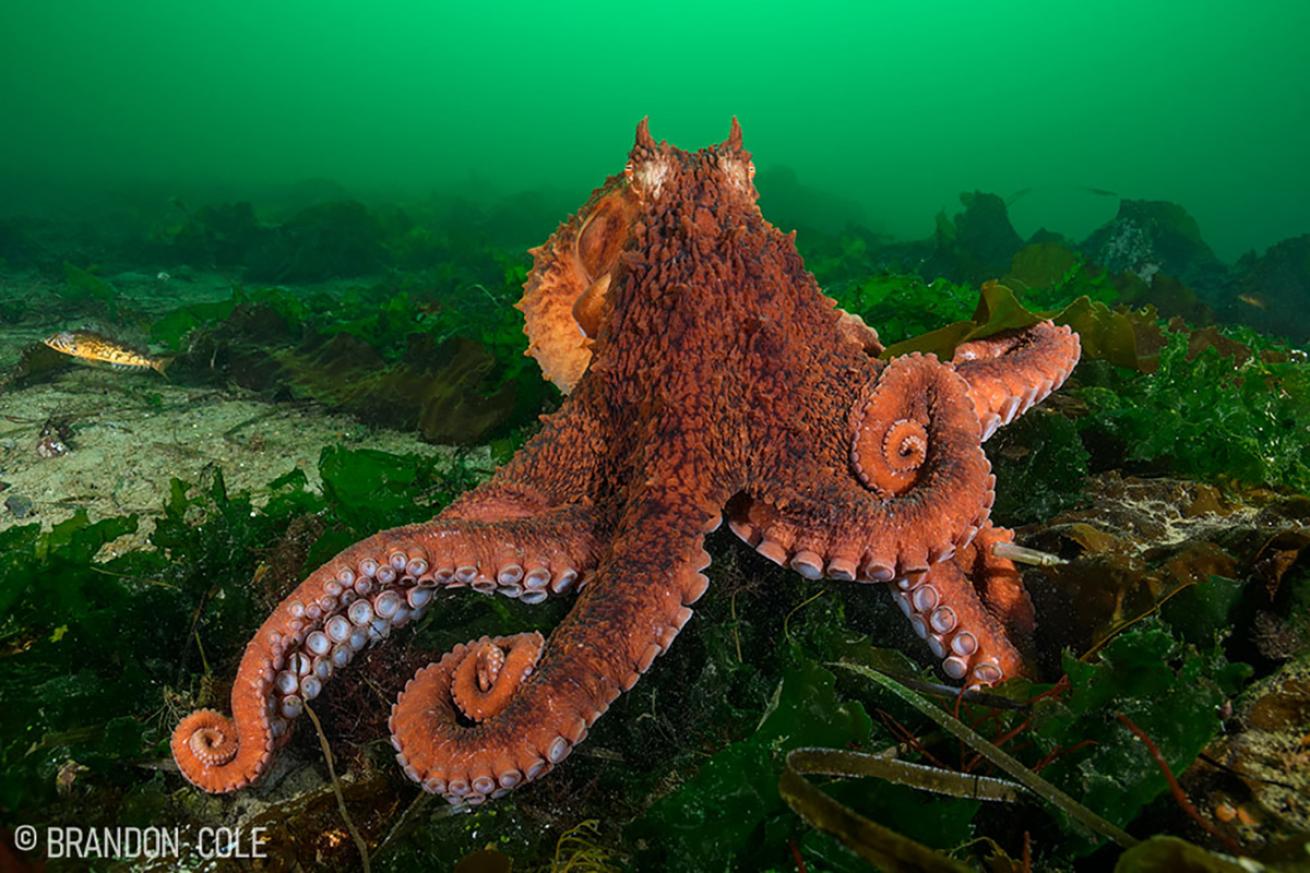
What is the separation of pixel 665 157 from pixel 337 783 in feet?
7.70

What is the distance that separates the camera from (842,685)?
2096 mm

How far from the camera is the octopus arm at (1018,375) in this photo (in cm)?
229

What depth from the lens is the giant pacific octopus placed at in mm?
1832

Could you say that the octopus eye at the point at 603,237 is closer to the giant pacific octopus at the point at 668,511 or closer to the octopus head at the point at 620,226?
the octopus head at the point at 620,226

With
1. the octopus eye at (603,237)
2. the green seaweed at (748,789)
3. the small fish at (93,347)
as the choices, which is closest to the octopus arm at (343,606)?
the green seaweed at (748,789)

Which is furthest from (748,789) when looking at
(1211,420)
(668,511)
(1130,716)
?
(1211,420)

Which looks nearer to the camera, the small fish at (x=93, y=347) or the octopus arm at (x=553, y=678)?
the octopus arm at (x=553, y=678)

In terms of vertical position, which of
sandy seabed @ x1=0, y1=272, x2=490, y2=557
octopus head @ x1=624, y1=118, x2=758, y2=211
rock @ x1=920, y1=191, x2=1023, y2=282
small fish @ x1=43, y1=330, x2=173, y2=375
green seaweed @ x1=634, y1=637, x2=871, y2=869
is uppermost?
octopus head @ x1=624, y1=118, x2=758, y2=211

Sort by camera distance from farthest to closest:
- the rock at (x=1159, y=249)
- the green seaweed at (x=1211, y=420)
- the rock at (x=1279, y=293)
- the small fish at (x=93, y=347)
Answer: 1. the rock at (x=1159, y=249)
2. the rock at (x=1279, y=293)
3. the small fish at (x=93, y=347)
4. the green seaweed at (x=1211, y=420)

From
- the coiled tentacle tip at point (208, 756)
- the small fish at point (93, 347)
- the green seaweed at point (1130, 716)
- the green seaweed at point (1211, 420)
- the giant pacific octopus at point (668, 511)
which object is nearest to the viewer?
the green seaweed at point (1130, 716)

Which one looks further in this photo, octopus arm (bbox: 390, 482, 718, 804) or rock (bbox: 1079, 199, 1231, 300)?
rock (bbox: 1079, 199, 1231, 300)

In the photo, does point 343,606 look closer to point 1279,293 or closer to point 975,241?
point 975,241

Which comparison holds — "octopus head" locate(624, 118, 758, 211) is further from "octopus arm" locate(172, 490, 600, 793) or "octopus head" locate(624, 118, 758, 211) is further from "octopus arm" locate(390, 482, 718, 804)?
"octopus arm" locate(172, 490, 600, 793)

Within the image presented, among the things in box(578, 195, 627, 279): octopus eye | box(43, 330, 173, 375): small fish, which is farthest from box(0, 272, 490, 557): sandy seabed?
box(578, 195, 627, 279): octopus eye
